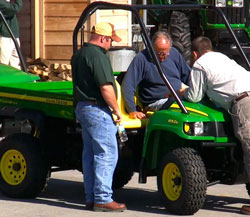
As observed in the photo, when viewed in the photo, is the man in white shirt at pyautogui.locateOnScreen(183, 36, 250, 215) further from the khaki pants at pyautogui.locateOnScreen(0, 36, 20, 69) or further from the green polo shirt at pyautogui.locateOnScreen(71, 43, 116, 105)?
the khaki pants at pyautogui.locateOnScreen(0, 36, 20, 69)

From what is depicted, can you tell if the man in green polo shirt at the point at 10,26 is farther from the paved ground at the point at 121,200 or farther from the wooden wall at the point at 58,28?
the paved ground at the point at 121,200

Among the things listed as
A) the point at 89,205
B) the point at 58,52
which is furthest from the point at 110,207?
the point at 58,52

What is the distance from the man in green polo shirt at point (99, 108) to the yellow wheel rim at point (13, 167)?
92cm

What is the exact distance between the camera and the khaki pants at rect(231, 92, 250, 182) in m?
9.28

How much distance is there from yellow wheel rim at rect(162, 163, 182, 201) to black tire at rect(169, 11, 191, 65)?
946 centimetres

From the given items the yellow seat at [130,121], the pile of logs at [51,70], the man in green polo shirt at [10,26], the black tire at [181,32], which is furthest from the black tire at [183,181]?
the black tire at [181,32]

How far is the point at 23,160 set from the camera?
10281 mm

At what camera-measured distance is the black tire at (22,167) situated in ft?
33.4

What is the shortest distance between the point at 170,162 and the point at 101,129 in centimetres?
67

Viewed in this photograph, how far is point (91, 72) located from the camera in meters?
9.45

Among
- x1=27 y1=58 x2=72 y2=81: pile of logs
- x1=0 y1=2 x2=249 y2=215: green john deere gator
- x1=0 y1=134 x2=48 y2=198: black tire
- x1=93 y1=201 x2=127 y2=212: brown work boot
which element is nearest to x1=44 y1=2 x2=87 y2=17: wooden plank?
x1=27 y1=58 x2=72 y2=81: pile of logs

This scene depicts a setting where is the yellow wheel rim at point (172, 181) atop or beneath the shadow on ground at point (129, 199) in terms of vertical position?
atop

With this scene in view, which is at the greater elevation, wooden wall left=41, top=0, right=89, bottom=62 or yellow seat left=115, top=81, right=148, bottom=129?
wooden wall left=41, top=0, right=89, bottom=62

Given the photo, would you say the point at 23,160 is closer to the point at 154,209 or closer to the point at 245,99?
the point at 154,209
